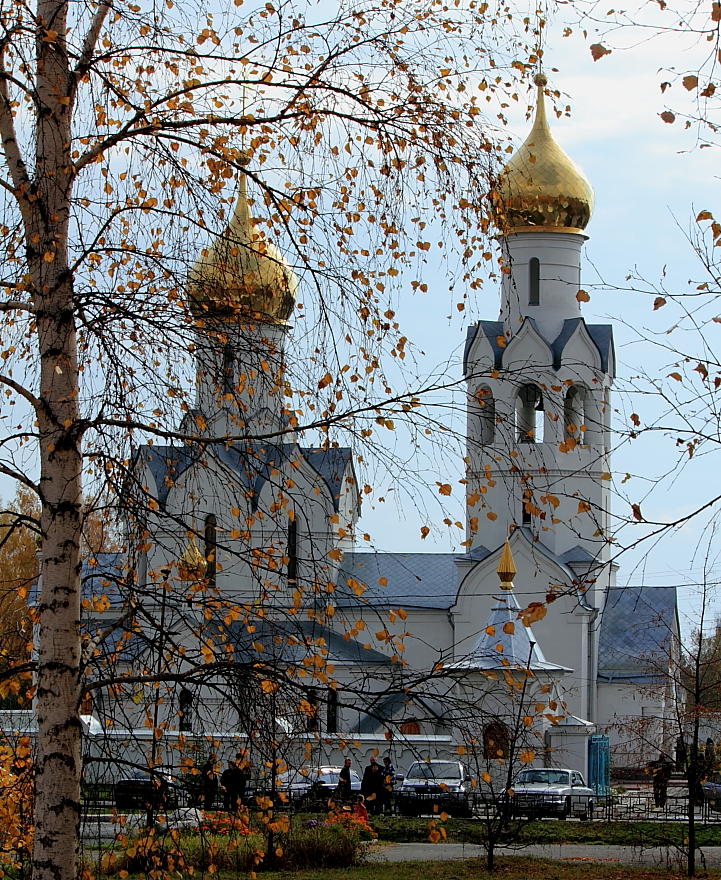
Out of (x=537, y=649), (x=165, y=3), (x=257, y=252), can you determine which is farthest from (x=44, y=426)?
(x=537, y=649)

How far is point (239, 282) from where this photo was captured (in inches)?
241

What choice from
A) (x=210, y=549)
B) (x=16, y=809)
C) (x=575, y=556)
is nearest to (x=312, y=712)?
(x=210, y=549)

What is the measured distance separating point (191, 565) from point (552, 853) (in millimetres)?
12406

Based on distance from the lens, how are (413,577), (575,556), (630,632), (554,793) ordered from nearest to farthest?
(554,793), (575,556), (413,577), (630,632)

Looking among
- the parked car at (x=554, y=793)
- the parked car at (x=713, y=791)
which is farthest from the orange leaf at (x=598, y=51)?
the parked car at (x=713, y=791)

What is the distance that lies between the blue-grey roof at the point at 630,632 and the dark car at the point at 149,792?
25.6m

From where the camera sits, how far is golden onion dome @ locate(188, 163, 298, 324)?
5945 millimetres

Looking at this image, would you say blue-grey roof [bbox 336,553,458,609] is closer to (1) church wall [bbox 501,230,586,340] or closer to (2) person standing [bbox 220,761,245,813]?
(1) church wall [bbox 501,230,586,340]

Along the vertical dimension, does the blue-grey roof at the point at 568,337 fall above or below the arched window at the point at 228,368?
above

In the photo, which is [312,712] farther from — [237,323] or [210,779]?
[237,323]

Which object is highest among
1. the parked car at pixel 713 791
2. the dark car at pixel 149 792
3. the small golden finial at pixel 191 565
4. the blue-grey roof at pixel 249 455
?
the blue-grey roof at pixel 249 455

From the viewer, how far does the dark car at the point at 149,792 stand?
5785 mm

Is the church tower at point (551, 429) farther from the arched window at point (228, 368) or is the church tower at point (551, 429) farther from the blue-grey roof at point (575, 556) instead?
the arched window at point (228, 368)

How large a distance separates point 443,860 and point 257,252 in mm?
11661
